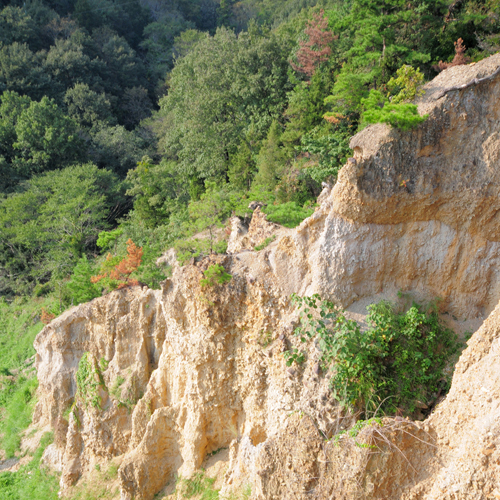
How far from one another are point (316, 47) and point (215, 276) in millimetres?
18480

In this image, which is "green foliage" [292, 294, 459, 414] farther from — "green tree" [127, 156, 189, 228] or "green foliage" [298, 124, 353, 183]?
"green tree" [127, 156, 189, 228]

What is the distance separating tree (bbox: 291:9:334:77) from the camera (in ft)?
81.3

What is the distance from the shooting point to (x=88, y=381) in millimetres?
17594

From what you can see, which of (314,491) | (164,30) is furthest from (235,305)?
(164,30)

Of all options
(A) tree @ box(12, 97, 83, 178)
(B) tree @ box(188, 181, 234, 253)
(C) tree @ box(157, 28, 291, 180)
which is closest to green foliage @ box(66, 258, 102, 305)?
(B) tree @ box(188, 181, 234, 253)

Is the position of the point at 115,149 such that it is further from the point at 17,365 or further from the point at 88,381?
the point at 88,381

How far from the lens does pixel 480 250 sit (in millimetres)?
11078

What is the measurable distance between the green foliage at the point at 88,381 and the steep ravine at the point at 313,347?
0.44 m

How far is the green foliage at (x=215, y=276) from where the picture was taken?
1280 centimetres

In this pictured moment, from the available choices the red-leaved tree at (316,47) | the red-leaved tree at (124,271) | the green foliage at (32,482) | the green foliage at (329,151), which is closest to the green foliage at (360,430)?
the red-leaved tree at (124,271)

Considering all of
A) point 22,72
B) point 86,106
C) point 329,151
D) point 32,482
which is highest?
point 22,72

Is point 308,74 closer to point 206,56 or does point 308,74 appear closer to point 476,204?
point 206,56

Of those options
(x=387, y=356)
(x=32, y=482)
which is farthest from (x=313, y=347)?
(x=32, y=482)

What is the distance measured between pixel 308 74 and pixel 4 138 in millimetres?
26685
